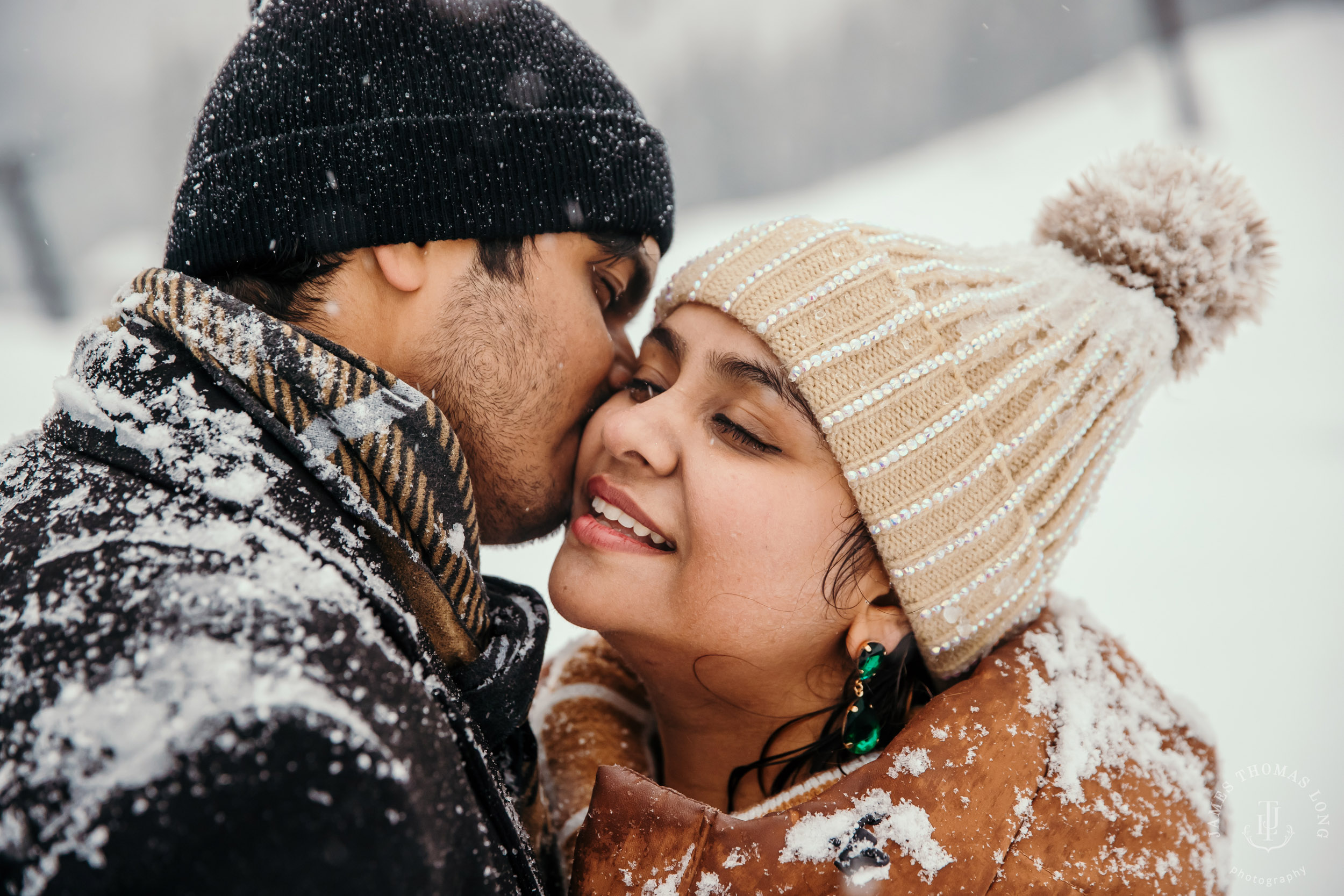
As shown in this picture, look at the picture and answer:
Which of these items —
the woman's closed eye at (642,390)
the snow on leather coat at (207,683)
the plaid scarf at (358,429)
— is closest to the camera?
the snow on leather coat at (207,683)

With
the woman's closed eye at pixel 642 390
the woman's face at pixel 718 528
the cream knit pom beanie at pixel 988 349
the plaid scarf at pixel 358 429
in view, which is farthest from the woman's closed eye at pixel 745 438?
the plaid scarf at pixel 358 429

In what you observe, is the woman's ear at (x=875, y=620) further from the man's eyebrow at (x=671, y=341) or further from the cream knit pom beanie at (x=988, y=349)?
the man's eyebrow at (x=671, y=341)

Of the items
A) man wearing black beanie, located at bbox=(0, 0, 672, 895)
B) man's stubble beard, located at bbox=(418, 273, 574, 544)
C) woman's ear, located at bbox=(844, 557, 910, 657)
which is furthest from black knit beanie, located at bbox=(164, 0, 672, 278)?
woman's ear, located at bbox=(844, 557, 910, 657)

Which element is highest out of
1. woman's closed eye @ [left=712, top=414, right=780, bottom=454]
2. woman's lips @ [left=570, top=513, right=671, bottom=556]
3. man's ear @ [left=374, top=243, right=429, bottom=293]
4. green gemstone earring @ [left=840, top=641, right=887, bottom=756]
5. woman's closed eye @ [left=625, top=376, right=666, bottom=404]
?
man's ear @ [left=374, top=243, right=429, bottom=293]

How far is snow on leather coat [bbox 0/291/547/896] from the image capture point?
74cm

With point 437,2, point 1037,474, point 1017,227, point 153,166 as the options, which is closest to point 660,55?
point 1017,227

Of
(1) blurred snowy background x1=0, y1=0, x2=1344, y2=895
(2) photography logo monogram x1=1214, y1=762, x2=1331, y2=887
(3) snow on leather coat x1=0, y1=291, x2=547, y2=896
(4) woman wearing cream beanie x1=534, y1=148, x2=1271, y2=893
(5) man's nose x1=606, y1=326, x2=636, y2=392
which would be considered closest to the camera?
(3) snow on leather coat x1=0, y1=291, x2=547, y2=896

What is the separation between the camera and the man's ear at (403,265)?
1.54m

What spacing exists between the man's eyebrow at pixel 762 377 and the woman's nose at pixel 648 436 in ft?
0.41

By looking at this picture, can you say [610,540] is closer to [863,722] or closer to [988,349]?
[863,722]

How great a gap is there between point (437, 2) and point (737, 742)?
165cm

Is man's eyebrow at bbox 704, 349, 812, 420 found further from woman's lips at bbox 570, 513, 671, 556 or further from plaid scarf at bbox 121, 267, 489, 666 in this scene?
plaid scarf at bbox 121, 267, 489, 666

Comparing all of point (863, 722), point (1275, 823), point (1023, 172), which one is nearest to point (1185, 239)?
point (863, 722)

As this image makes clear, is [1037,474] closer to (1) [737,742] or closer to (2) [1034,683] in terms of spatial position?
(2) [1034,683]
